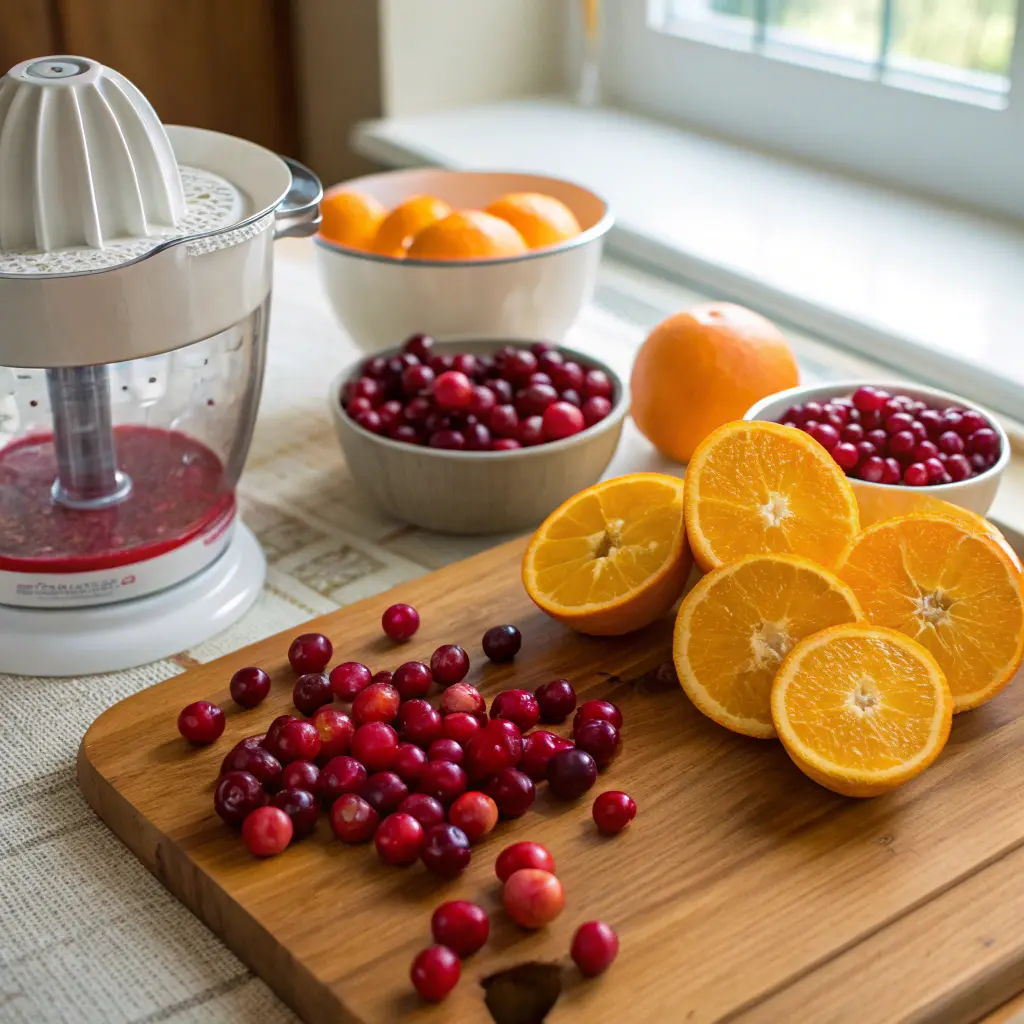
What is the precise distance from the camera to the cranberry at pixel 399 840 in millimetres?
615

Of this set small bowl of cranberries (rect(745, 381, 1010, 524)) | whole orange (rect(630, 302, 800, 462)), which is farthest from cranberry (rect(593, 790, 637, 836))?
whole orange (rect(630, 302, 800, 462))

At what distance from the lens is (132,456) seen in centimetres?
85

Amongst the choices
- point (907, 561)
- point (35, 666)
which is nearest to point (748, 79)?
point (907, 561)

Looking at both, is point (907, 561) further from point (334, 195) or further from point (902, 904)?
point (334, 195)

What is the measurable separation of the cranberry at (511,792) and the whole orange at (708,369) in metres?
0.38

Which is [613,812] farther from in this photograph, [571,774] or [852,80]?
[852,80]

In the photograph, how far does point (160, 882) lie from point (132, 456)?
299 millimetres

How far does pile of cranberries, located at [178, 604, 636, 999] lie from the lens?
58cm

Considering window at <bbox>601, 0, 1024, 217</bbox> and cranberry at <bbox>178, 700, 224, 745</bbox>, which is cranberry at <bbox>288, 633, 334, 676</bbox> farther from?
window at <bbox>601, 0, 1024, 217</bbox>

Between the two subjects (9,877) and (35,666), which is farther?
(35,666)

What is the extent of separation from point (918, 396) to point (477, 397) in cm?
30

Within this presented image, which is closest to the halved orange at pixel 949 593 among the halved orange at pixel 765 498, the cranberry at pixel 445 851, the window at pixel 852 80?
the halved orange at pixel 765 498

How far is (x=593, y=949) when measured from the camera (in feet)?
1.82

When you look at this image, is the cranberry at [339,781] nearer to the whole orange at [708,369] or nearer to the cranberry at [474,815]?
the cranberry at [474,815]
